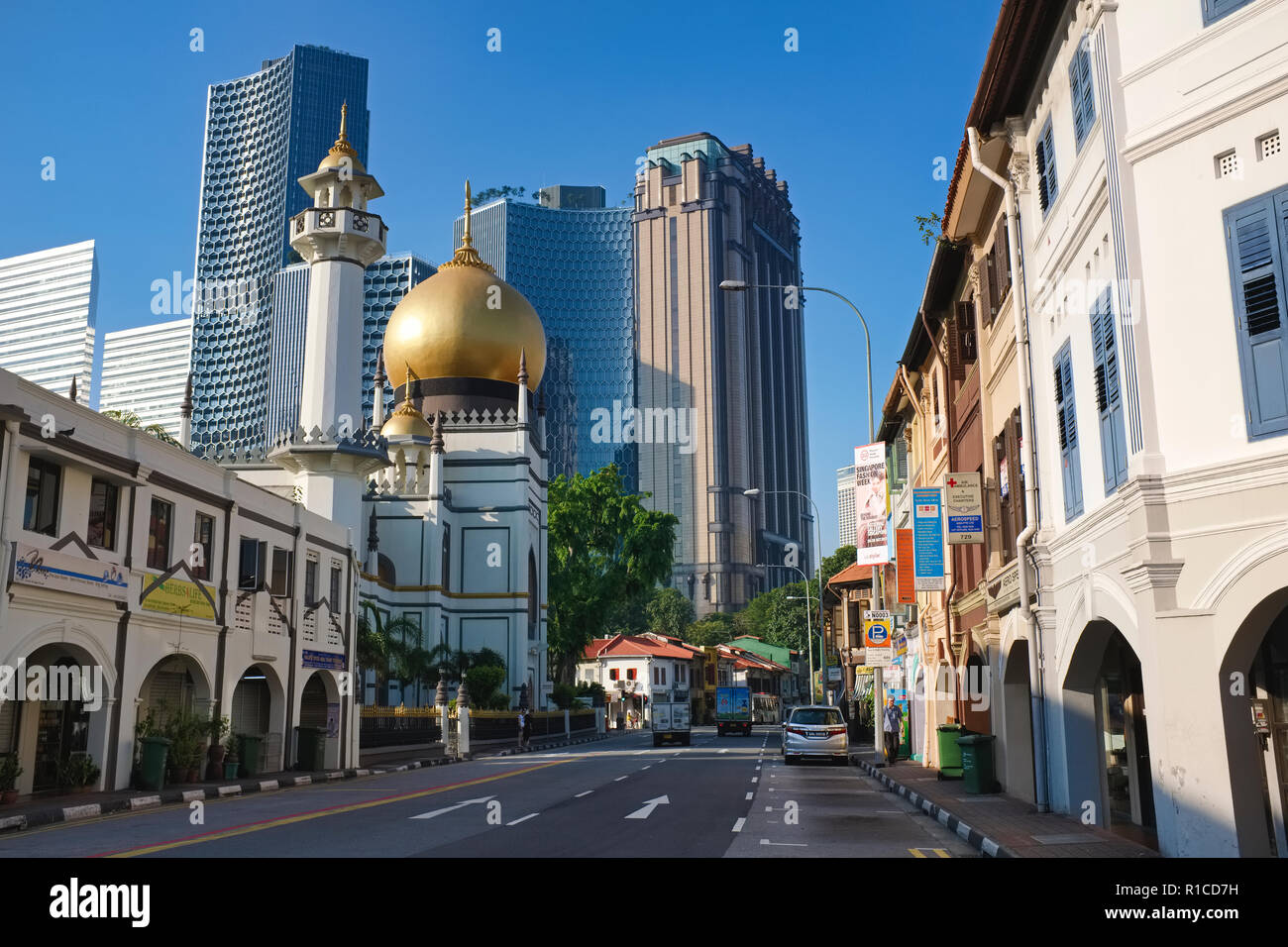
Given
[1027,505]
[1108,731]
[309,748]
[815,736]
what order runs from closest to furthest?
[1108,731] → [1027,505] → [309,748] → [815,736]

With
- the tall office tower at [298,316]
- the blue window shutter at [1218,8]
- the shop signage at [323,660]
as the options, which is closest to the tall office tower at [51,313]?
the tall office tower at [298,316]

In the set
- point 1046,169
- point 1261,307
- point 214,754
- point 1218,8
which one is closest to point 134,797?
point 214,754

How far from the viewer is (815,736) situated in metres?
32.0

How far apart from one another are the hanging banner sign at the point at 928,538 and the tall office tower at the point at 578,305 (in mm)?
165925

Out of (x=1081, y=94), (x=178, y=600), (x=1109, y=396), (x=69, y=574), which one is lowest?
(x=178, y=600)

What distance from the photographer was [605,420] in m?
196

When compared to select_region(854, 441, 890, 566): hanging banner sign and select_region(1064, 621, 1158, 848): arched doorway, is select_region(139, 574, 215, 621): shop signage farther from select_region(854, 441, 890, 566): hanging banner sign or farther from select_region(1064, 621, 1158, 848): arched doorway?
select_region(1064, 621, 1158, 848): arched doorway

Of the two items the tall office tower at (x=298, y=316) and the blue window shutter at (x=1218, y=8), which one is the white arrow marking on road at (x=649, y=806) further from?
the tall office tower at (x=298, y=316)

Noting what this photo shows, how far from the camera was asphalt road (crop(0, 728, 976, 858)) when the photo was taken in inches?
477

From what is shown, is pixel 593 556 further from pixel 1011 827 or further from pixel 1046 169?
pixel 1011 827

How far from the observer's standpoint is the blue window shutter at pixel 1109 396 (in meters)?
12.1

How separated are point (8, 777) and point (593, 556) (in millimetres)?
50261
